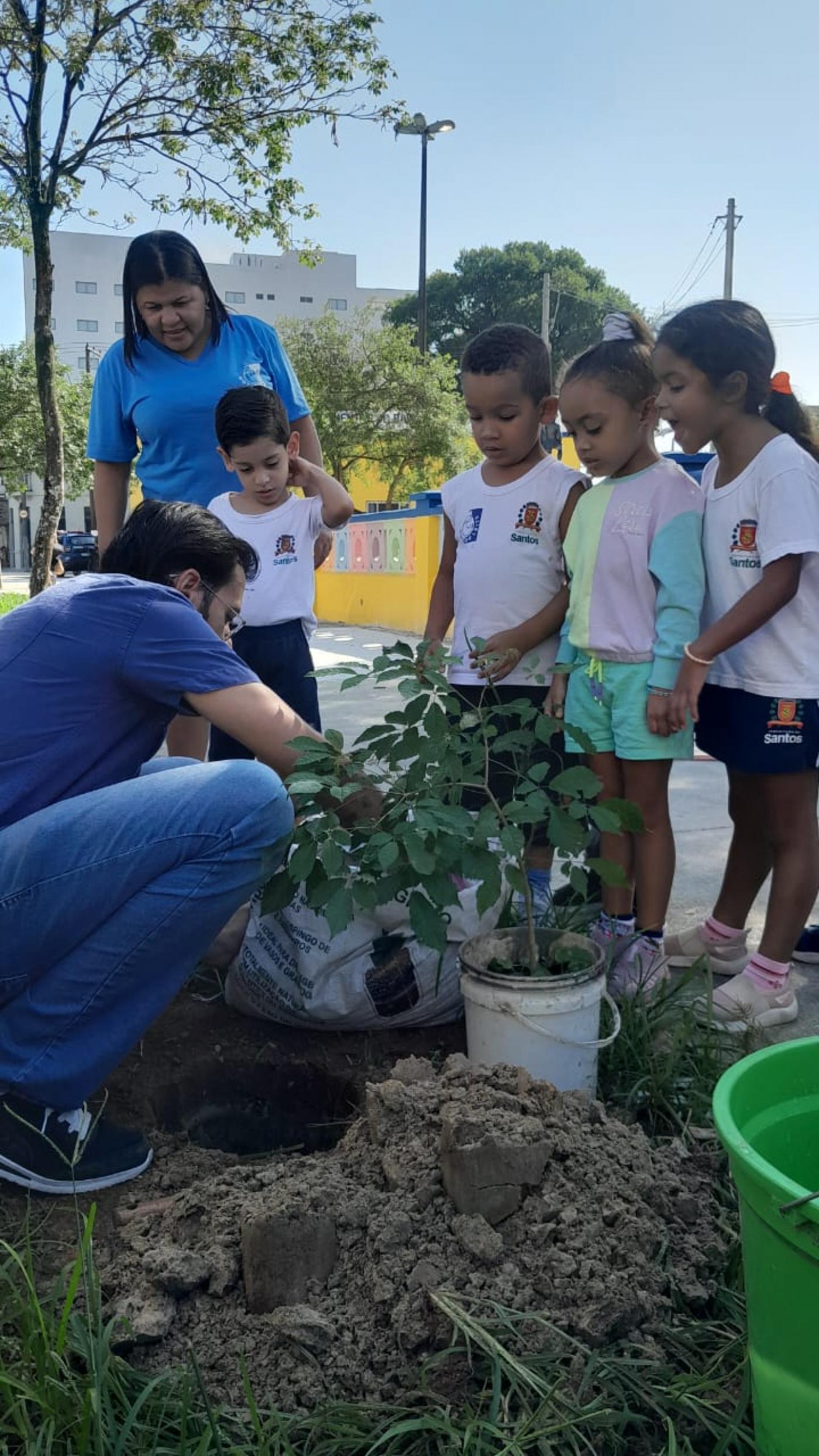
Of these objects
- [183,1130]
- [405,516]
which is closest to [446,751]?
[183,1130]

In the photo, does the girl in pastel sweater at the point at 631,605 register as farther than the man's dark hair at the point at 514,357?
No

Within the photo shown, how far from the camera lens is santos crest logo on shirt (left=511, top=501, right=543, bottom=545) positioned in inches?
112

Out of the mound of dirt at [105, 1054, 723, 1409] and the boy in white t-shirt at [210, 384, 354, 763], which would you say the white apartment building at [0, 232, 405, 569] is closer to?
the boy in white t-shirt at [210, 384, 354, 763]

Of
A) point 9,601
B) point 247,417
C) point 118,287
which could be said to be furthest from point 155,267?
point 118,287

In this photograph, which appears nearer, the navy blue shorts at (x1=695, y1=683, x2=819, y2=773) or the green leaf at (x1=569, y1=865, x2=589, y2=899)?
the green leaf at (x1=569, y1=865, x2=589, y2=899)

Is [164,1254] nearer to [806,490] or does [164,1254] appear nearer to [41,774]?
[41,774]

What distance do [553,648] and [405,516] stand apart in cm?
1056

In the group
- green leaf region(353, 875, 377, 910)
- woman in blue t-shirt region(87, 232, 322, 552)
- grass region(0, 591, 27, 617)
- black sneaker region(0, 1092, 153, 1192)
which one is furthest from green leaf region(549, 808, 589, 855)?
grass region(0, 591, 27, 617)

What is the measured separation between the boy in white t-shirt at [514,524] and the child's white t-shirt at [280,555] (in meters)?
0.41

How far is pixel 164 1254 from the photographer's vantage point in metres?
1.51

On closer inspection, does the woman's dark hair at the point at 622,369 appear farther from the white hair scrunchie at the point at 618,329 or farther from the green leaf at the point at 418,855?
the green leaf at the point at 418,855

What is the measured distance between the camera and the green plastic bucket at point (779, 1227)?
99 cm

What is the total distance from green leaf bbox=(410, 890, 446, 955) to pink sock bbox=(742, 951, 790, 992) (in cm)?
98

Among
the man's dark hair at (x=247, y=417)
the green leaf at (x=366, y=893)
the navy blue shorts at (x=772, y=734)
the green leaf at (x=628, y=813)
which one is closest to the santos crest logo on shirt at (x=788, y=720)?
the navy blue shorts at (x=772, y=734)
